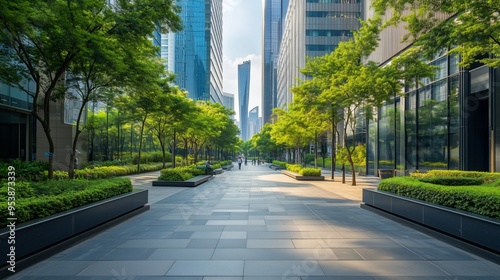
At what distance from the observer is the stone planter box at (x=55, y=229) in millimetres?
5012

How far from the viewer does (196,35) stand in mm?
99750

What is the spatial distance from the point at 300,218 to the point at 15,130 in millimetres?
25784

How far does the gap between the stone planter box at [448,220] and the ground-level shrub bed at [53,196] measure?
8.79m

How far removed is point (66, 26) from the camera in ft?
27.9

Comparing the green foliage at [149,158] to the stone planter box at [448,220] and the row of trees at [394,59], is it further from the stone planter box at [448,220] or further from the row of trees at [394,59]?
the stone planter box at [448,220]

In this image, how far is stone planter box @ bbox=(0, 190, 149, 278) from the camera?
501cm

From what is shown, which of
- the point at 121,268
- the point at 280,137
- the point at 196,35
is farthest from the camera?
the point at 196,35

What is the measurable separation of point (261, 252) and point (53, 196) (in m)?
4.87

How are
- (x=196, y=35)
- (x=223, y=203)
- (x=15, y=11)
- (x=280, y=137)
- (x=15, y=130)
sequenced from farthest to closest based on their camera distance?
1. (x=196, y=35)
2. (x=280, y=137)
3. (x=15, y=130)
4. (x=223, y=203)
5. (x=15, y=11)

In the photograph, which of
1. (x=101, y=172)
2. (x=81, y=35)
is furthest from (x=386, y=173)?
(x=81, y=35)

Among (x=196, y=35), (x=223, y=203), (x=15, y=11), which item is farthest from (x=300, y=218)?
(x=196, y=35)

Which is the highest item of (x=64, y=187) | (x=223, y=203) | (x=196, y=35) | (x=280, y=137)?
(x=196, y=35)

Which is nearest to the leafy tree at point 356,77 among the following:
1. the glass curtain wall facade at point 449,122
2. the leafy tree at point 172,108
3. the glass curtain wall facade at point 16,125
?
the glass curtain wall facade at point 449,122

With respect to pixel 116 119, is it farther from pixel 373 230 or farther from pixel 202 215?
pixel 373 230
